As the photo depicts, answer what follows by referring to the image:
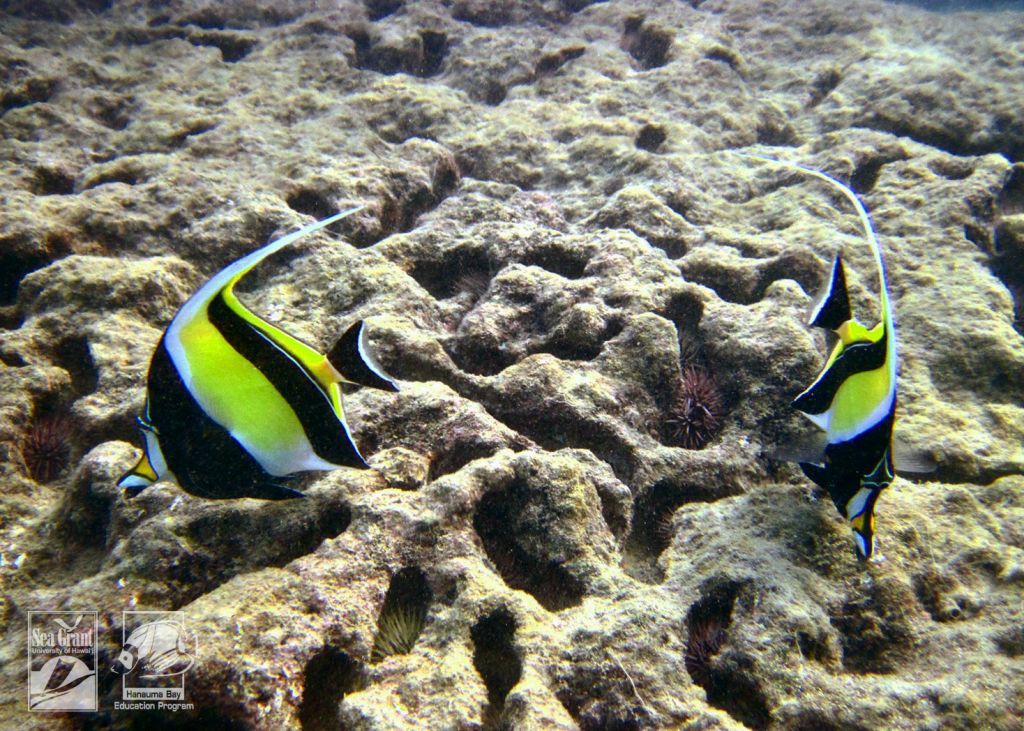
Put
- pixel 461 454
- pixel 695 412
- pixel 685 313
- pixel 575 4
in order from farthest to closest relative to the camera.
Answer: pixel 575 4
pixel 685 313
pixel 695 412
pixel 461 454

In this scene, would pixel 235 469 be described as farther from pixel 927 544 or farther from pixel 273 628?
pixel 927 544

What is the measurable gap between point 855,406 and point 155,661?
7.21 feet

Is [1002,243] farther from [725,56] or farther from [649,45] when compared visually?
[649,45]

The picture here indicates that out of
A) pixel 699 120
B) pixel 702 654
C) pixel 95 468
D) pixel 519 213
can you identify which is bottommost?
pixel 702 654

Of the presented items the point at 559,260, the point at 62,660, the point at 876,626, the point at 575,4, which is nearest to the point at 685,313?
the point at 559,260

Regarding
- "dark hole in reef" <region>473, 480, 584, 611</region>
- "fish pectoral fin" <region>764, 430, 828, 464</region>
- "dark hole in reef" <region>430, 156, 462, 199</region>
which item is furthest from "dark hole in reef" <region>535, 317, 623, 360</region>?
"dark hole in reef" <region>430, 156, 462, 199</region>

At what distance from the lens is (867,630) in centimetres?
191

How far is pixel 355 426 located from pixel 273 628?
82 cm

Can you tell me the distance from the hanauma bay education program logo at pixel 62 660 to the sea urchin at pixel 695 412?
2310mm

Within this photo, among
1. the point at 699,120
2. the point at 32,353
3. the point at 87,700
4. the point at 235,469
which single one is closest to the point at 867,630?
the point at 235,469

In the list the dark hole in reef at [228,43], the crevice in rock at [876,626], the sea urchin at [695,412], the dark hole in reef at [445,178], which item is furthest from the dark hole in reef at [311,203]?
the dark hole in reef at [228,43]

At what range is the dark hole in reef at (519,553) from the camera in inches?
77.6

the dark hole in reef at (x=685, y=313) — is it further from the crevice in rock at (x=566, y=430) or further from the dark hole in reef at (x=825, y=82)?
the dark hole in reef at (x=825, y=82)

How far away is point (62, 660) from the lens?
154cm
